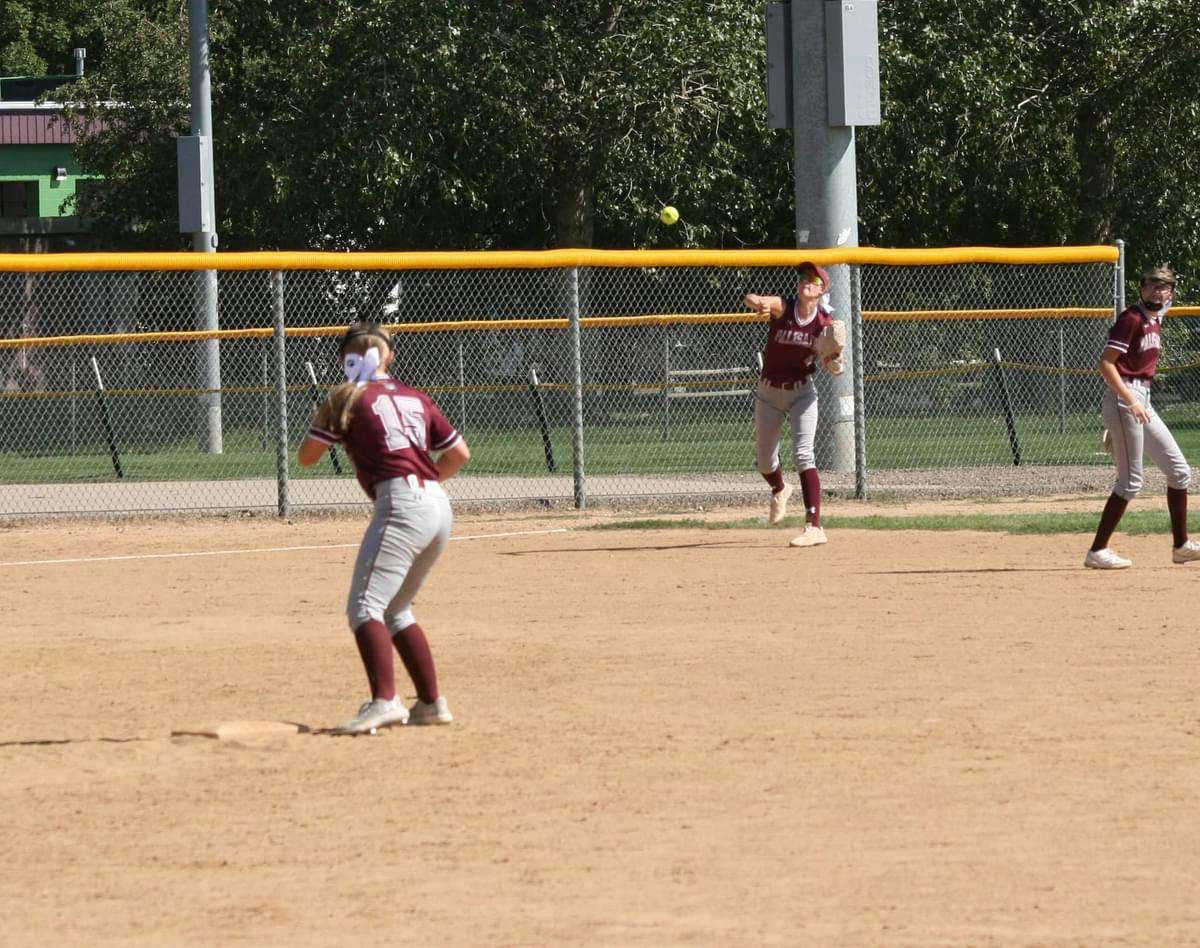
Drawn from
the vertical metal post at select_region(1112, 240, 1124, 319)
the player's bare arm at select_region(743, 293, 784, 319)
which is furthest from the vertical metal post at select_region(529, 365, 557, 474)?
the player's bare arm at select_region(743, 293, 784, 319)

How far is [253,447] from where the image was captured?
22172 millimetres

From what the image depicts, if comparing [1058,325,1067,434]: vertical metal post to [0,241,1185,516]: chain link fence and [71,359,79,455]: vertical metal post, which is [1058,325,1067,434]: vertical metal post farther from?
[71,359,79,455]: vertical metal post

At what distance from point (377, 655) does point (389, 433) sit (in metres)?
0.81

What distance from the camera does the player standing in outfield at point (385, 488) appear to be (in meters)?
7.19

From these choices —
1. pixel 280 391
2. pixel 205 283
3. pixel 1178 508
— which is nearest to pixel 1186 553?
pixel 1178 508

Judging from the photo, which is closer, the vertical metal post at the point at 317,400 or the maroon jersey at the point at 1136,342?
the maroon jersey at the point at 1136,342

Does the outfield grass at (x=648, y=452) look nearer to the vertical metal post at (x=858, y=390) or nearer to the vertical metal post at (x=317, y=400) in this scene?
the vertical metal post at (x=317, y=400)

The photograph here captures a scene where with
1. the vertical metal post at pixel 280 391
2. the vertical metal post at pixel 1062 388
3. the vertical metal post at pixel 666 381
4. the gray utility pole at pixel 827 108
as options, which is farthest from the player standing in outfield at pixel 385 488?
the vertical metal post at pixel 1062 388

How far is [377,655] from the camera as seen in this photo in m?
7.27

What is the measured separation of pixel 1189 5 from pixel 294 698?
2160cm

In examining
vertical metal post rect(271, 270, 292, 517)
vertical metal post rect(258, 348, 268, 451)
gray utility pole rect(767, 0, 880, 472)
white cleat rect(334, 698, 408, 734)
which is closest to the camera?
white cleat rect(334, 698, 408, 734)

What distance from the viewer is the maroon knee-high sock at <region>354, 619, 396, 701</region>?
725 centimetres

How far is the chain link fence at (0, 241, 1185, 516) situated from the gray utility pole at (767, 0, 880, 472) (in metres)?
0.25

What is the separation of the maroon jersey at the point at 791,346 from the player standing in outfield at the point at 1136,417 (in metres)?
2.11
